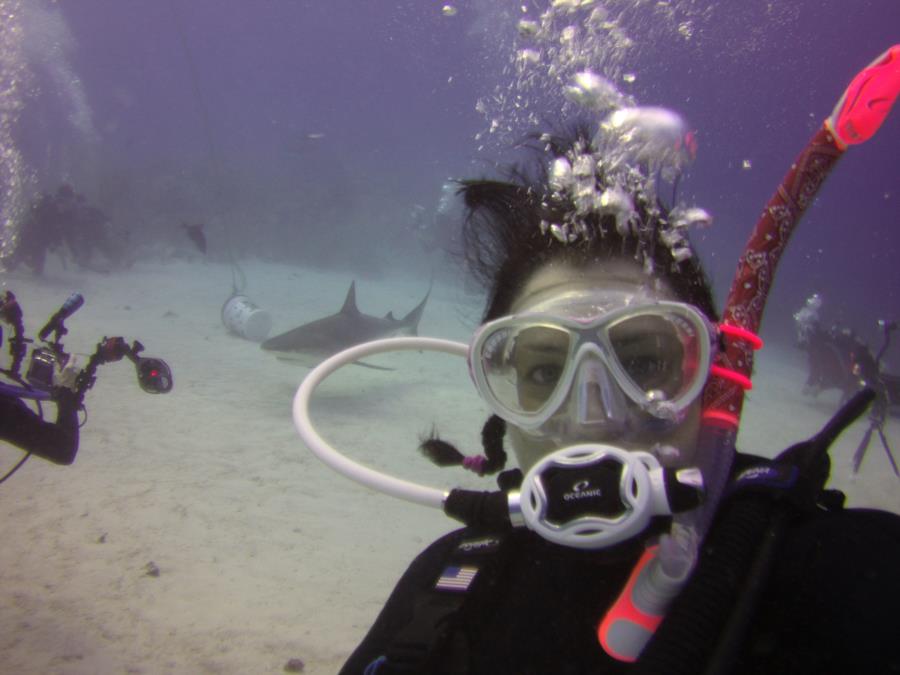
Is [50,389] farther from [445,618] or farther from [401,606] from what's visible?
[445,618]

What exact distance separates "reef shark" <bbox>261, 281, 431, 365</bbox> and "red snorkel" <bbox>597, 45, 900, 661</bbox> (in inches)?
294

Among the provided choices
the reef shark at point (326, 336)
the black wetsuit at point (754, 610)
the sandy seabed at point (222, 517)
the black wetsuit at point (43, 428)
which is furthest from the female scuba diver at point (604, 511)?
the reef shark at point (326, 336)

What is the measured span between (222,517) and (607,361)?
456 centimetres

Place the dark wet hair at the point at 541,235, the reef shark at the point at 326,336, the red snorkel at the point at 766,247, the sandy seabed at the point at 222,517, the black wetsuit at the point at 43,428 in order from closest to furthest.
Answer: the red snorkel at the point at 766,247 < the dark wet hair at the point at 541,235 < the sandy seabed at the point at 222,517 < the black wetsuit at the point at 43,428 < the reef shark at the point at 326,336

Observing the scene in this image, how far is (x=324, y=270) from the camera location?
2500 cm

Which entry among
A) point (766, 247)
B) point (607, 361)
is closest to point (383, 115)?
point (766, 247)

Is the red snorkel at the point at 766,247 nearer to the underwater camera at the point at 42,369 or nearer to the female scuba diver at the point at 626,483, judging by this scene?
the female scuba diver at the point at 626,483

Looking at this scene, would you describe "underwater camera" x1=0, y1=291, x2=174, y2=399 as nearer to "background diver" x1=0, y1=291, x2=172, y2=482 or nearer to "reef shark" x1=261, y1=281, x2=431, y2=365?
"background diver" x1=0, y1=291, x2=172, y2=482

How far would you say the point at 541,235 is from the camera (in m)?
→ 2.02

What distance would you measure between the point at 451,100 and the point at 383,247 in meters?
87.4

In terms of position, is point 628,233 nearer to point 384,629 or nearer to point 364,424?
point 384,629

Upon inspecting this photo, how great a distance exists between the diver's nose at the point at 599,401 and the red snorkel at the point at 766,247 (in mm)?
257

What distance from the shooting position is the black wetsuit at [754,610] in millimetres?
966

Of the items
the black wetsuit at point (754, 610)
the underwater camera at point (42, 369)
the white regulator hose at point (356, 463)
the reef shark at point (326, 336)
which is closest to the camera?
the black wetsuit at point (754, 610)
